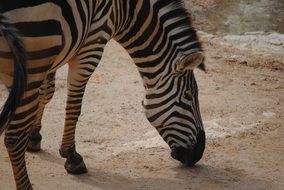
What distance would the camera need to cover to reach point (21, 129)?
4148 millimetres

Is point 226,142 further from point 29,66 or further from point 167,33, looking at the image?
point 29,66

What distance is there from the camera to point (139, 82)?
7.91 meters

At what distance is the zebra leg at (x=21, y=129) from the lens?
159 inches

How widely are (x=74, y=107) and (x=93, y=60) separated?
637 millimetres

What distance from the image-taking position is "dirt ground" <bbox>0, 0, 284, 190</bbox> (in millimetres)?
5461

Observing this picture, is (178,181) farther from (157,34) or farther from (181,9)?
(181,9)

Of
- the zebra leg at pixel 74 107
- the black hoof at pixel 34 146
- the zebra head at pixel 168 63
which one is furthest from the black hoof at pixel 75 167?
the zebra head at pixel 168 63

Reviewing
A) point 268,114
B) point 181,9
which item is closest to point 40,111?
point 181,9

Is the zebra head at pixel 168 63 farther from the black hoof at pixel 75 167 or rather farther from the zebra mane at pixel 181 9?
the black hoof at pixel 75 167

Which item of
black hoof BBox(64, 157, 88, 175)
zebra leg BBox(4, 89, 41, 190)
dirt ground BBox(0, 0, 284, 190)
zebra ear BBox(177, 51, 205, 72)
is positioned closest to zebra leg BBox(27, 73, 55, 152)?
dirt ground BBox(0, 0, 284, 190)

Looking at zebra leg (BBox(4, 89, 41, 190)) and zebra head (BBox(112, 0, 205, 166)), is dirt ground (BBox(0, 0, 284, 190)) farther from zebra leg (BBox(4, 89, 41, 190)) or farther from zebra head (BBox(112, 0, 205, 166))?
zebra leg (BBox(4, 89, 41, 190))

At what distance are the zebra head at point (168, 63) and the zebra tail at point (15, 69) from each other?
5.45 feet

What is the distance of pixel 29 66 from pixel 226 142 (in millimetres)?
3269

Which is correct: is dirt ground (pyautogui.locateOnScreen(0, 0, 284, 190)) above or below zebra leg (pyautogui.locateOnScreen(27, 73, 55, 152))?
below
